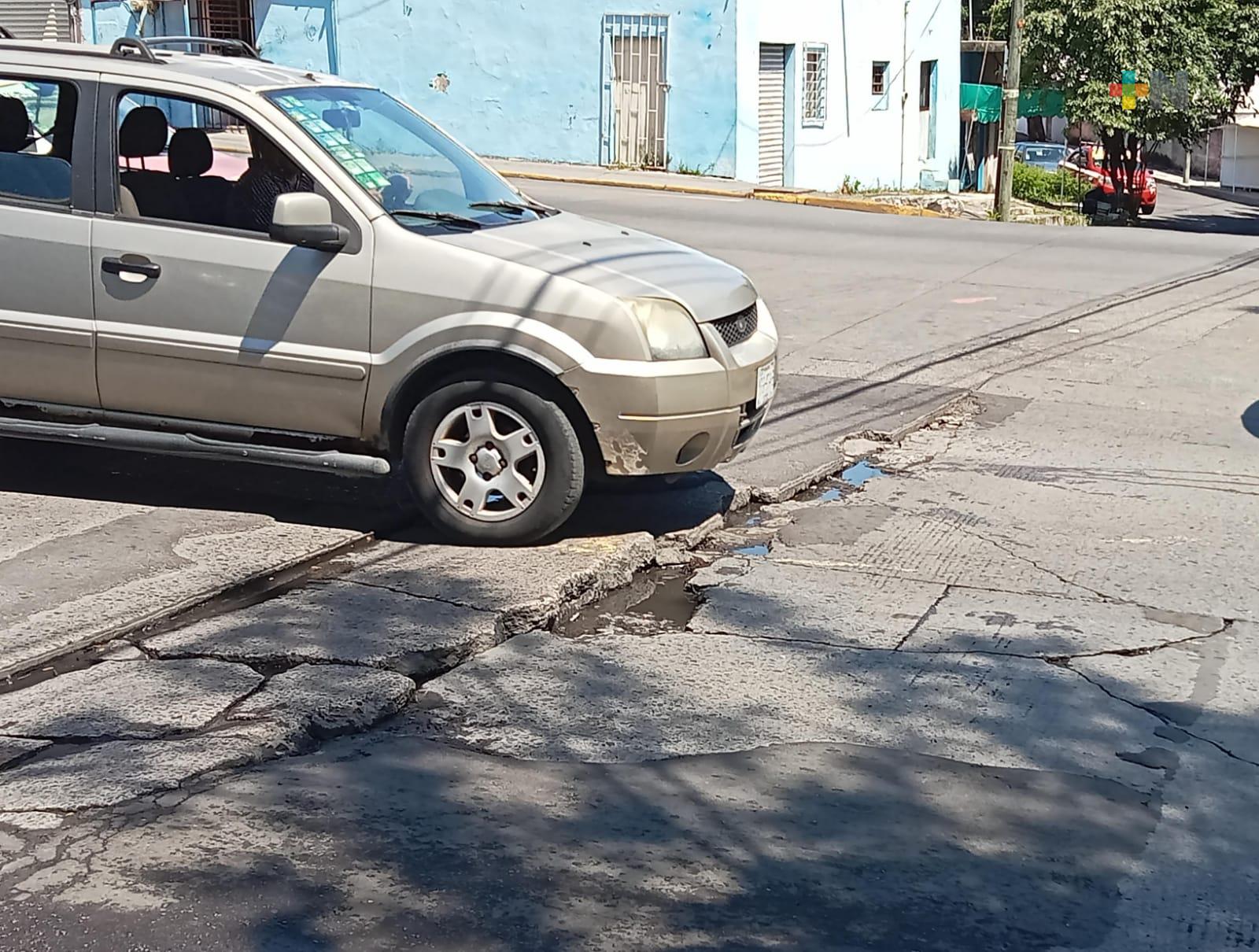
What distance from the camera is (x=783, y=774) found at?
4508mm

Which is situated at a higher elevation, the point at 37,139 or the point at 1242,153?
the point at 1242,153

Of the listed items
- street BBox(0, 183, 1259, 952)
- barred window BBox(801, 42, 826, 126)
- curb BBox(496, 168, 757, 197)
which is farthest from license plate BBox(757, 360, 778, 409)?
barred window BBox(801, 42, 826, 126)

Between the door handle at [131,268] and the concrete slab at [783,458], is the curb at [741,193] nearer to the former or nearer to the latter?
the concrete slab at [783,458]

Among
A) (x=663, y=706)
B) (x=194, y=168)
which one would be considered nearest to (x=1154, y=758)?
(x=663, y=706)

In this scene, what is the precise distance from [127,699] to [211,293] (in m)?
2.20

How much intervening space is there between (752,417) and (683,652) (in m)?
1.59

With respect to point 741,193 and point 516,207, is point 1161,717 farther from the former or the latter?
point 741,193

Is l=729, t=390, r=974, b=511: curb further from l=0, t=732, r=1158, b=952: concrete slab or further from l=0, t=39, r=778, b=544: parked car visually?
l=0, t=732, r=1158, b=952: concrete slab

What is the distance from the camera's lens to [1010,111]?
26.5m

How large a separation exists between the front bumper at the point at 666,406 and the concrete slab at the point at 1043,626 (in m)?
1.18

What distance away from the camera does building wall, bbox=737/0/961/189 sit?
2614 cm

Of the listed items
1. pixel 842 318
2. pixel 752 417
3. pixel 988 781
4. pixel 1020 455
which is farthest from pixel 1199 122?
pixel 988 781

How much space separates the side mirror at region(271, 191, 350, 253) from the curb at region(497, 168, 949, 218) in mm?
17851

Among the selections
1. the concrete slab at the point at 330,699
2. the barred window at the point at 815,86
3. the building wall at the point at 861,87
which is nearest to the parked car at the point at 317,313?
the concrete slab at the point at 330,699
